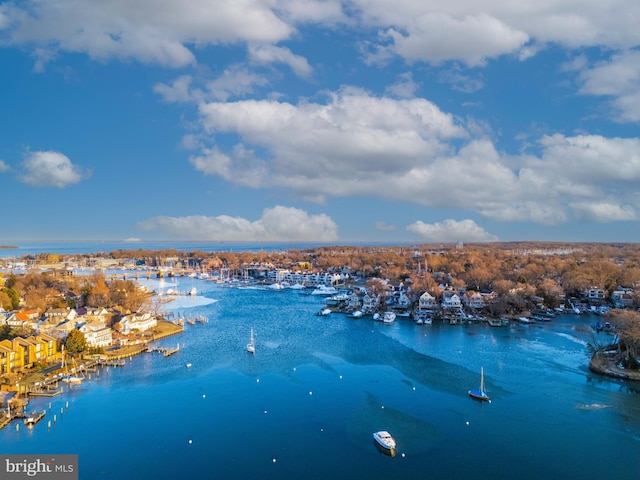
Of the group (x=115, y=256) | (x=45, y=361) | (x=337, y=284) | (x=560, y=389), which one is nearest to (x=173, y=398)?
(x=45, y=361)

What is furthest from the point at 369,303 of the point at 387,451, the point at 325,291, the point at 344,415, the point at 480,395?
the point at 387,451

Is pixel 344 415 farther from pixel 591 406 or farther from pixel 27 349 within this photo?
pixel 27 349

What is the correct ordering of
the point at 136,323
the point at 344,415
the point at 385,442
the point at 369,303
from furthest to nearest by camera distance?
1. the point at 369,303
2. the point at 136,323
3. the point at 344,415
4. the point at 385,442

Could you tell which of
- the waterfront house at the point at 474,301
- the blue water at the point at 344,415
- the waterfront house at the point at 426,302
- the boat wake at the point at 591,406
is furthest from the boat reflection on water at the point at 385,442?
the waterfront house at the point at 474,301

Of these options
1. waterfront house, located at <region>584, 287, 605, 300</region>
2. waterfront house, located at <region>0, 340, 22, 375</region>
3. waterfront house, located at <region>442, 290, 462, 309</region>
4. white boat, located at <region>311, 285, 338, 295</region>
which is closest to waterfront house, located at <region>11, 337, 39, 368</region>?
waterfront house, located at <region>0, 340, 22, 375</region>

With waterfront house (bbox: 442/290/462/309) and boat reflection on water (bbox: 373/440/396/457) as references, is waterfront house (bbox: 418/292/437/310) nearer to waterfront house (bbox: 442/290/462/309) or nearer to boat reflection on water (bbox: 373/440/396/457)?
waterfront house (bbox: 442/290/462/309)

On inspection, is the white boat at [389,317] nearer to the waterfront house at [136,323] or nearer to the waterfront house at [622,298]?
the waterfront house at [136,323]
